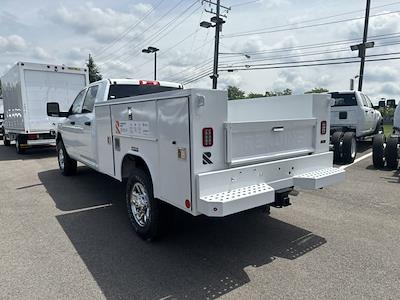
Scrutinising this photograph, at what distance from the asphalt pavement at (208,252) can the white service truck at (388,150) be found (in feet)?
8.76

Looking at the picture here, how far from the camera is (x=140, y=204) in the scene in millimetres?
4438

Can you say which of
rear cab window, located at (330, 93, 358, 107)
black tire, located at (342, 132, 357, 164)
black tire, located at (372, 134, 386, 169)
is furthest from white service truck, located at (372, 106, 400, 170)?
rear cab window, located at (330, 93, 358, 107)

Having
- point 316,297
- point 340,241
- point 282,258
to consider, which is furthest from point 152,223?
point 340,241

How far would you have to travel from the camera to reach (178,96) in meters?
3.40

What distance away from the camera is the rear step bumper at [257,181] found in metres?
3.26

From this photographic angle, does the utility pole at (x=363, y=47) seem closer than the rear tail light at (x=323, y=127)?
No

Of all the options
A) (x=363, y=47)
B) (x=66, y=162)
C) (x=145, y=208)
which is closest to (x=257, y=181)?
(x=145, y=208)

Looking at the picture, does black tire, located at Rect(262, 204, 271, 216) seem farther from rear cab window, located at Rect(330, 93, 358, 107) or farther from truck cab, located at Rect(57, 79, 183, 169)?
rear cab window, located at Rect(330, 93, 358, 107)

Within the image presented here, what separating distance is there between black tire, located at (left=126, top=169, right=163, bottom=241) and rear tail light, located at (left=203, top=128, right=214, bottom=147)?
105 cm

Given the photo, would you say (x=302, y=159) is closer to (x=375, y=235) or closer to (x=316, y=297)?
(x=375, y=235)

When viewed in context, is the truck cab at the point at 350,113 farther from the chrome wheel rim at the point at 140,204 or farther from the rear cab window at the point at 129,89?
the chrome wheel rim at the point at 140,204

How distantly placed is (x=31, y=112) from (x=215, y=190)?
11276mm

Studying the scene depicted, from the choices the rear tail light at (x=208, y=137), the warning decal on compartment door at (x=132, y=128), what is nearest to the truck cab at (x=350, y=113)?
the warning decal on compartment door at (x=132, y=128)

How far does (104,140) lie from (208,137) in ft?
8.48
